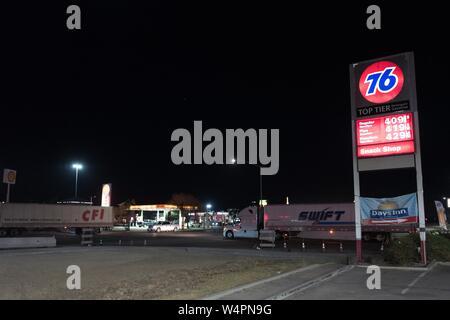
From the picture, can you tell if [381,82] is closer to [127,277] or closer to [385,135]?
[385,135]

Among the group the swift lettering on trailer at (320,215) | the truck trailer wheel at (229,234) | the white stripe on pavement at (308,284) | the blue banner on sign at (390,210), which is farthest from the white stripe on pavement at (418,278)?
the truck trailer wheel at (229,234)

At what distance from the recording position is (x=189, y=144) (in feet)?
104

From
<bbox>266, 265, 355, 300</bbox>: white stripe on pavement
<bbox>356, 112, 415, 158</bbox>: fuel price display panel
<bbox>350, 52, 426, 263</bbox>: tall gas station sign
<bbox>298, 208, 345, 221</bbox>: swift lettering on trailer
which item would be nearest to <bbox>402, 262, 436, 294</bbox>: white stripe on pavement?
<bbox>350, 52, 426, 263</bbox>: tall gas station sign

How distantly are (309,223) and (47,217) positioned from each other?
2733 cm

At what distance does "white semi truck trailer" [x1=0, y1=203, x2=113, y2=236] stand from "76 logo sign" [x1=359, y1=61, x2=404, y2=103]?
1465 inches

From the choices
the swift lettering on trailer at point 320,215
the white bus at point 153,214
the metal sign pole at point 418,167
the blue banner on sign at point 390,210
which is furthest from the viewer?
the white bus at point 153,214

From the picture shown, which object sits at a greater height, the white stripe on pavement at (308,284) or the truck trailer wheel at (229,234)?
the truck trailer wheel at (229,234)

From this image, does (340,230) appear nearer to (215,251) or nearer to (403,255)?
(215,251)

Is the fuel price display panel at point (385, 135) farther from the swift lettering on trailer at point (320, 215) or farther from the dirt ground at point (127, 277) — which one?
the swift lettering on trailer at point (320, 215)

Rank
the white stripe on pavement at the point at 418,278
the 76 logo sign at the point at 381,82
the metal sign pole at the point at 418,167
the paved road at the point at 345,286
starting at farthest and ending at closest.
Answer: the 76 logo sign at the point at 381,82, the metal sign pole at the point at 418,167, the white stripe on pavement at the point at 418,278, the paved road at the point at 345,286

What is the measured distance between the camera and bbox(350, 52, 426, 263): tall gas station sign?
20.0 m

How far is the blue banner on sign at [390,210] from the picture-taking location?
66.5 feet

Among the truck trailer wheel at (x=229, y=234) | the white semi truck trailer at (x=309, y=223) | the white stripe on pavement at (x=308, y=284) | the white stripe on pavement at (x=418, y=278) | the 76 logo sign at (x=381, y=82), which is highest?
the 76 logo sign at (x=381, y=82)

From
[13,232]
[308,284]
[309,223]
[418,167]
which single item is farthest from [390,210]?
[13,232]
